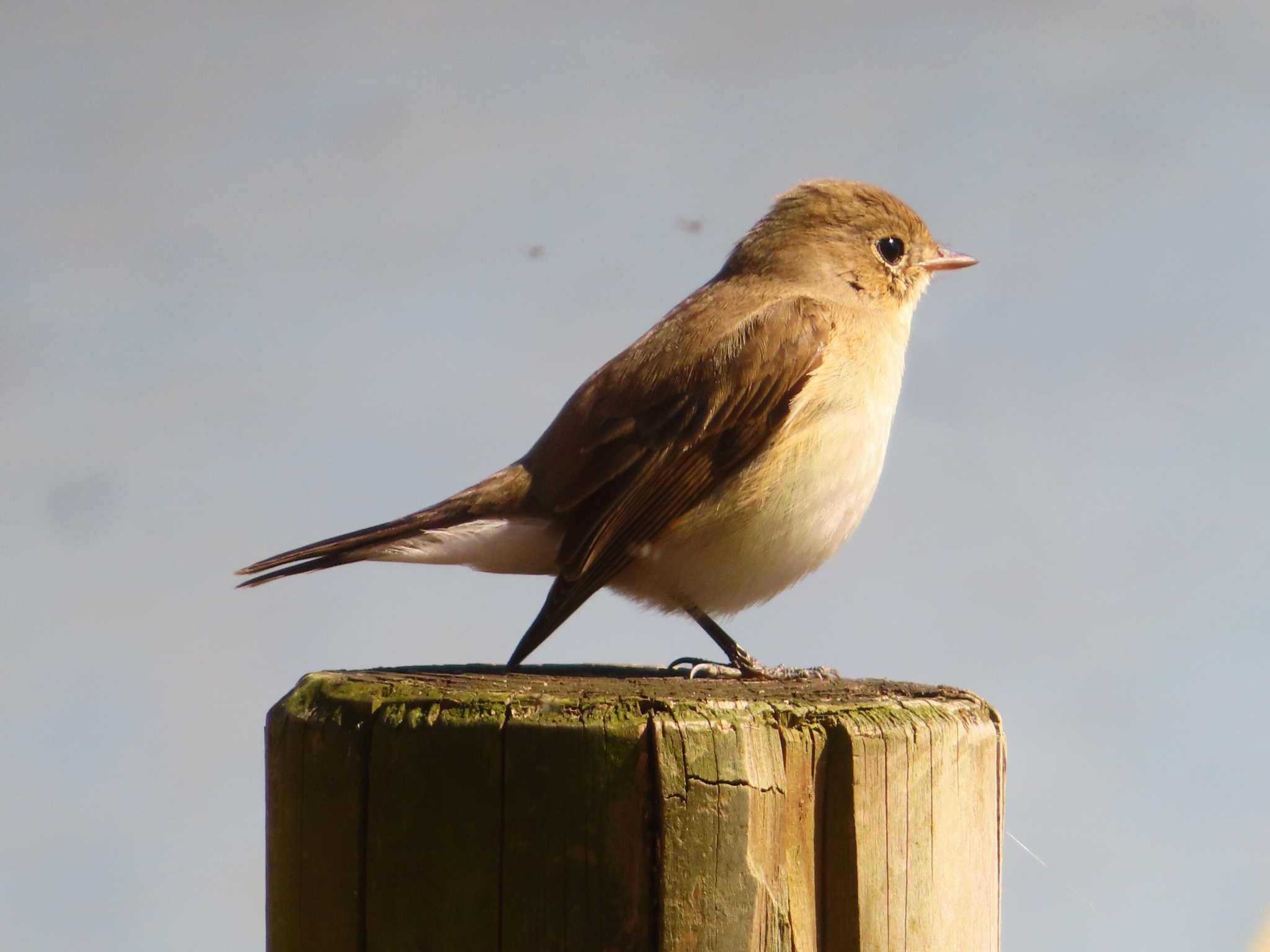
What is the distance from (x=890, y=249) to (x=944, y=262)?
0.28 metres

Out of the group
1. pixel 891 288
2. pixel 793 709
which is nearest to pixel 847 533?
pixel 891 288

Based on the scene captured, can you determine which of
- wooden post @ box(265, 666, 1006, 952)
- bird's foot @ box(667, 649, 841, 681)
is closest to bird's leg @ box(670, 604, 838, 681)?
bird's foot @ box(667, 649, 841, 681)

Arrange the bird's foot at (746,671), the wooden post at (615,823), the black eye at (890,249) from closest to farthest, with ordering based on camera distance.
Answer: the wooden post at (615,823) < the bird's foot at (746,671) < the black eye at (890,249)

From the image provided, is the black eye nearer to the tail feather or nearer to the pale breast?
the pale breast

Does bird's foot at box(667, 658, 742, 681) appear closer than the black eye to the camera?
Yes

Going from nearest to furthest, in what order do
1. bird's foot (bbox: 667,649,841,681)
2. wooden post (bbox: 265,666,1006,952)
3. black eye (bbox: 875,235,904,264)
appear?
wooden post (bbox: 265,666,1006,952) < bird's foot (bbox: 667,649,841,681) < black eye (bbox: 875,235,904,264)

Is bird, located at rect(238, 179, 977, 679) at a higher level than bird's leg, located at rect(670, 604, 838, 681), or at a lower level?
higher

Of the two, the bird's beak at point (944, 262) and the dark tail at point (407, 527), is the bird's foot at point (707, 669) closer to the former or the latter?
the dark tail at point (407, 527)

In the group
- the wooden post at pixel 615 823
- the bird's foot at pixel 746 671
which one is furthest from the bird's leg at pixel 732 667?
the wooden post at pixel 615 823

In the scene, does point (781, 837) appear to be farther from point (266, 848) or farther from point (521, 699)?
point (266, 848)

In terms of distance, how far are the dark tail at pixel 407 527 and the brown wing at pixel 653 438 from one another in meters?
0.10

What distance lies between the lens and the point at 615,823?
91.3 inches

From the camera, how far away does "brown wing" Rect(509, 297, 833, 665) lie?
13.9ft

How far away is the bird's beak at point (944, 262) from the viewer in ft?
18.3
